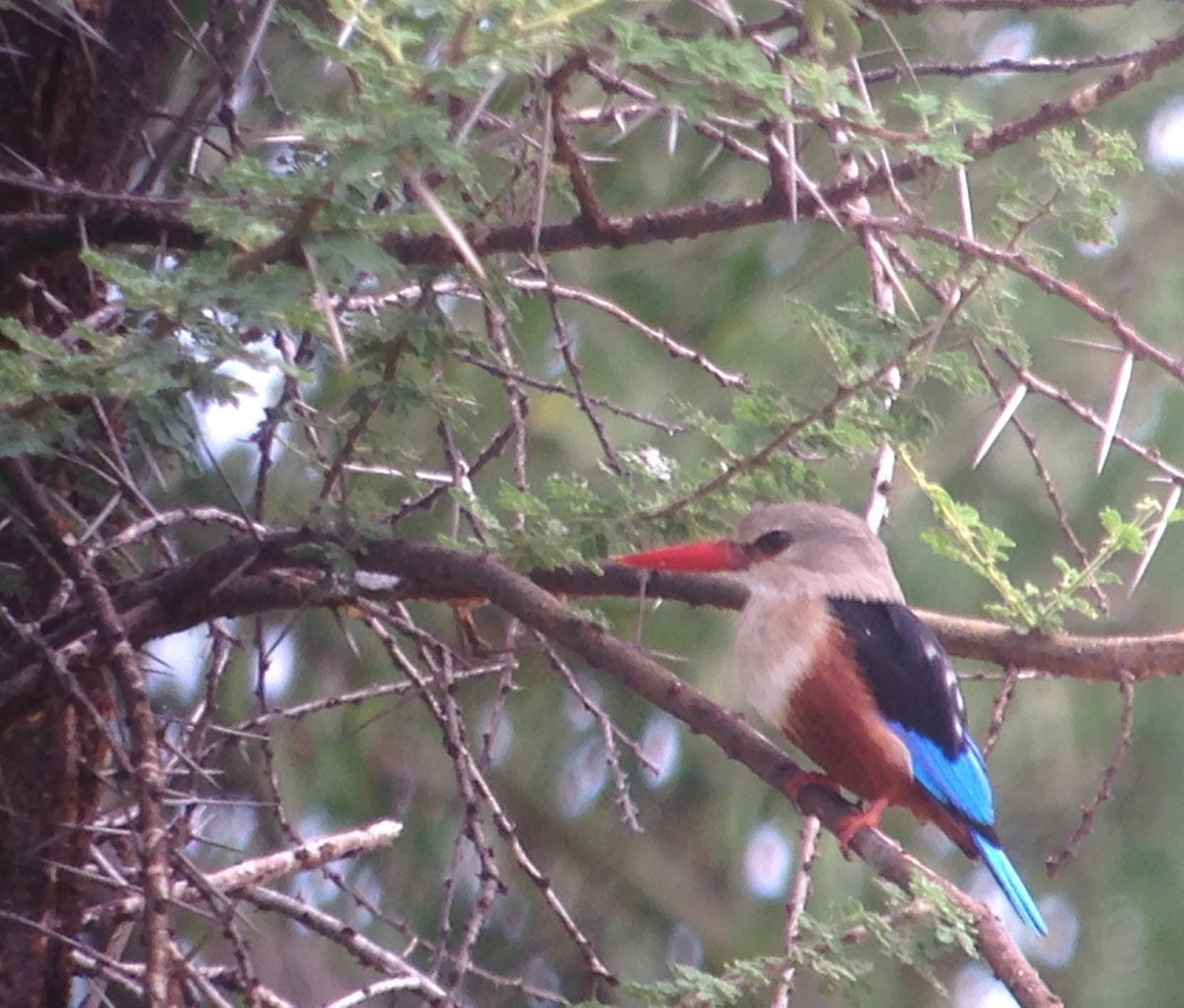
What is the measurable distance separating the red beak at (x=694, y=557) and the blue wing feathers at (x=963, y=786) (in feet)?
1.30

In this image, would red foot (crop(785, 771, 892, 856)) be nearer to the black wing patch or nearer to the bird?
the bird

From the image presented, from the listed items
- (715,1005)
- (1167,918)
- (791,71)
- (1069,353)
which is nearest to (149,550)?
(715,1005)

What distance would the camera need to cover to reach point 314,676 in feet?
14.3

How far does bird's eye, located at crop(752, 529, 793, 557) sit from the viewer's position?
9.78 ft

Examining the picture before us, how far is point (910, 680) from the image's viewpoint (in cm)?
282

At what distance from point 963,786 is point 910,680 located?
200 mm

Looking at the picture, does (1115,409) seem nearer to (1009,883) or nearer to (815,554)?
(1009,883)

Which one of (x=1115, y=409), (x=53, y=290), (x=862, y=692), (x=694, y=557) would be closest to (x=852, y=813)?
(x=862, y=692)

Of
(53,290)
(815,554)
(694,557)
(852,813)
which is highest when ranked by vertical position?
(53,290)

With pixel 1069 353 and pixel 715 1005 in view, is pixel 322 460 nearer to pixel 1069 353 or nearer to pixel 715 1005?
pixel 715 1005

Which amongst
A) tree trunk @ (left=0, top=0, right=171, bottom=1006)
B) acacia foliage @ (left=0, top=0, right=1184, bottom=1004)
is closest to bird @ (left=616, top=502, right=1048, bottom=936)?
acacia foliage @ (left=0, top=0, right=1184, bottom=1004)

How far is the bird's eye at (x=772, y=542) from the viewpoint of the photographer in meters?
2.98

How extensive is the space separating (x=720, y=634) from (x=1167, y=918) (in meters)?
1.78

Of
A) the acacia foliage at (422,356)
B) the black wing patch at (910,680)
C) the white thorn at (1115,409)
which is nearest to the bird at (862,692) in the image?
the black wing patch at (910,680)
